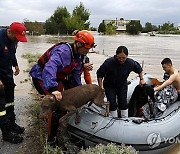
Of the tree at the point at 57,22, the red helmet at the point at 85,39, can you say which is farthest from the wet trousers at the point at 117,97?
the tree at the point at 57,22

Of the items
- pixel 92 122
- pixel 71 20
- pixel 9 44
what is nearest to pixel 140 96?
pixel 92 122

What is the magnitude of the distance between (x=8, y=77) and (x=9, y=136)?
880mm

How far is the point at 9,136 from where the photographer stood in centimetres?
460

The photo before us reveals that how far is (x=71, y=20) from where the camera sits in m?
62.5

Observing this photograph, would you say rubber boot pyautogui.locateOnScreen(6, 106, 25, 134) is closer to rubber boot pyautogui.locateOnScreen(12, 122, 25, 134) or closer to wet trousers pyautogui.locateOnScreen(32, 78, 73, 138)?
rubber boot pyautogui.locateOnScreen(12, 122, 25, 134)

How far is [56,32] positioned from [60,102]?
208 feet

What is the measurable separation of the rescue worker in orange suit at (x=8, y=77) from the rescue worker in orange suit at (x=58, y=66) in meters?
0.43

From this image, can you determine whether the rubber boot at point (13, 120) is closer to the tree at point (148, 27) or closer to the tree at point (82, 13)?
the tree at point (82, 13)

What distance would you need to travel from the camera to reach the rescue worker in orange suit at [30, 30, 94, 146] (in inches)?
151

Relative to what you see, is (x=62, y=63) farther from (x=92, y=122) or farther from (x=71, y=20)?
(x=71, y=20)

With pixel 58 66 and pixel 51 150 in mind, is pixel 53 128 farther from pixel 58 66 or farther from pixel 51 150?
pixel 58 66

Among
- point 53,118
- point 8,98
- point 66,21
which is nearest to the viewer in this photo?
point 53,118

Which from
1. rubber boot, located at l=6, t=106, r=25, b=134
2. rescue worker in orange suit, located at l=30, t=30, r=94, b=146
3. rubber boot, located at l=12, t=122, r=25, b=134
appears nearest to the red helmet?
rescue worker in orange suit, located at l=30, t=30, r=94, b=146

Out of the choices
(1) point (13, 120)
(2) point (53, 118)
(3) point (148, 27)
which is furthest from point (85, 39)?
(3) point (148, 27)
